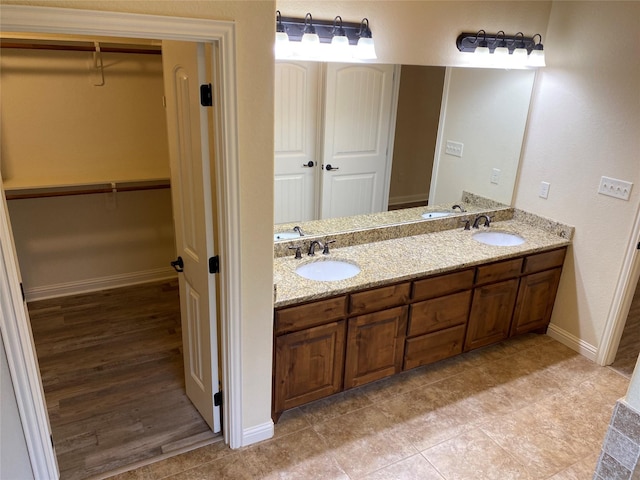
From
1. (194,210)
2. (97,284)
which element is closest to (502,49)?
(194,210)

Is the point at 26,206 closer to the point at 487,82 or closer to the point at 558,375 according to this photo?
the point at 487,82

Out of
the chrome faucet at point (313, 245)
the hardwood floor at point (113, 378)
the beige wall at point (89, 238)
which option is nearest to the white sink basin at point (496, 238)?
the chrome faucet at point (313, 245)

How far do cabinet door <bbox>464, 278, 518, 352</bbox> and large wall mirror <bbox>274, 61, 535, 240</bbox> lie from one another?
2.38 feet

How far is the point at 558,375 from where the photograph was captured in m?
3.05

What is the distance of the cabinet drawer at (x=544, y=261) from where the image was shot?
3.11 metres

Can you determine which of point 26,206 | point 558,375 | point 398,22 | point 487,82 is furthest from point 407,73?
point 26,206

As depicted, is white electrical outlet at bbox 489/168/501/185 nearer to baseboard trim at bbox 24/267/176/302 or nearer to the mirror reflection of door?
the mirror reflection of door

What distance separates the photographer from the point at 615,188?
2.91m

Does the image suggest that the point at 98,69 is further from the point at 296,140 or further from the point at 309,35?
the point at 309,35

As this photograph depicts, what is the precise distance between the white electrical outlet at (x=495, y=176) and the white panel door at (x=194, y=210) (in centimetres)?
229

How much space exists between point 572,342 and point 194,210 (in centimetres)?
280

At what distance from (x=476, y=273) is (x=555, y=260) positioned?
2.55 ft

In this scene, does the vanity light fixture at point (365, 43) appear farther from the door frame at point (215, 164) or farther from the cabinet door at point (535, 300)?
the cabinet door at point (535, 300)

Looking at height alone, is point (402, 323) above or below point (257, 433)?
above
